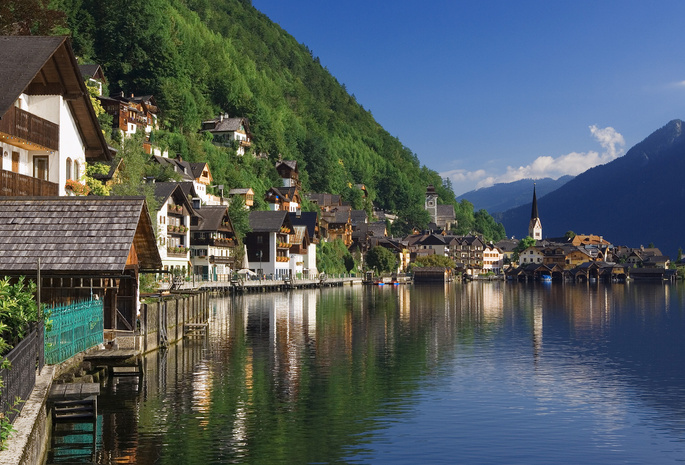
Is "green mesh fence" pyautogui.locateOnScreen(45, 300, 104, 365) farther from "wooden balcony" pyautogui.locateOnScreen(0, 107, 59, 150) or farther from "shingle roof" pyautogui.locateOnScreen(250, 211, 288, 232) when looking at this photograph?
"shingle roof" pyautogui.locateOnScreen(250, 211, 288, 232)

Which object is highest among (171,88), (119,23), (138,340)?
(119,23)

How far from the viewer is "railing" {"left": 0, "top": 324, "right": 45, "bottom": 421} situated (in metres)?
16.5

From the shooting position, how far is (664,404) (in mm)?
33188

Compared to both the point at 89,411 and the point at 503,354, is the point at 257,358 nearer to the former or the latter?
the point at 503,354

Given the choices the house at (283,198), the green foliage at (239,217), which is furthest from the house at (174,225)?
the house at (283,198)

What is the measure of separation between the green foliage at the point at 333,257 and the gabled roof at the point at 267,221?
30281 mm

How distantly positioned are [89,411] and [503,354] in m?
29.3

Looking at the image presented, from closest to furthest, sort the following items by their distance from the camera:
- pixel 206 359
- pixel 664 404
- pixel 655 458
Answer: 1. pixel 655 458
2. pixel 664 404
3. pixel 206 359

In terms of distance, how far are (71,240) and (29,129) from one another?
988cm

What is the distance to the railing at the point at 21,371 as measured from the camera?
1652 centimetres

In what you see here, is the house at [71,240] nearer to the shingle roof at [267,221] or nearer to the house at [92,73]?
the house at [92,73]

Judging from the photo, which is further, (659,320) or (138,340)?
(659,320)

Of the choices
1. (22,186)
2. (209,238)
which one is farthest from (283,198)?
(22,186)

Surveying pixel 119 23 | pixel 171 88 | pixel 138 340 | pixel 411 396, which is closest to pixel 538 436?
Result: pixel 411 396
